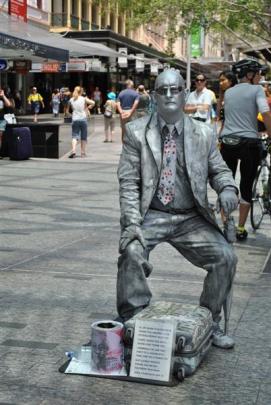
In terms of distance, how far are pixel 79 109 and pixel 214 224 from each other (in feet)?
43.7

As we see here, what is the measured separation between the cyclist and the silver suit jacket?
311cm

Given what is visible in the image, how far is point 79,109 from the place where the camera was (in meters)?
17.1

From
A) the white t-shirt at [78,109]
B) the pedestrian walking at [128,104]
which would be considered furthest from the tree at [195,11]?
the white t-shirt at [78,109]

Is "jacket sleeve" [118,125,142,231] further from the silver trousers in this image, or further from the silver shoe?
the silver shoe

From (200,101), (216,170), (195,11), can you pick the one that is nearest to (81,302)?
(216,170)

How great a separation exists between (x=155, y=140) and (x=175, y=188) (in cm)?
30

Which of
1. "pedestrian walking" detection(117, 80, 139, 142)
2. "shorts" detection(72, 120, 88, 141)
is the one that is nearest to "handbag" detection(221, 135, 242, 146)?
"shorts" detection(72, 120, 88, 141)

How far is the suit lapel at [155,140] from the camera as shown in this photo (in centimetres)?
400

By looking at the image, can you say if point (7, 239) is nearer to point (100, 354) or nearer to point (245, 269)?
point (245, 269)

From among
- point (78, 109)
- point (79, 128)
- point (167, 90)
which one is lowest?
point (79, 128)

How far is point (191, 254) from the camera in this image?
13.8ft

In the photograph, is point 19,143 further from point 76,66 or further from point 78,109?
point 76,66

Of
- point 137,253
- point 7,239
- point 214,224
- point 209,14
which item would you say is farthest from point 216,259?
point 209,14

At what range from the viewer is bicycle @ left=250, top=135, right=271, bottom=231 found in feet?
26.9
